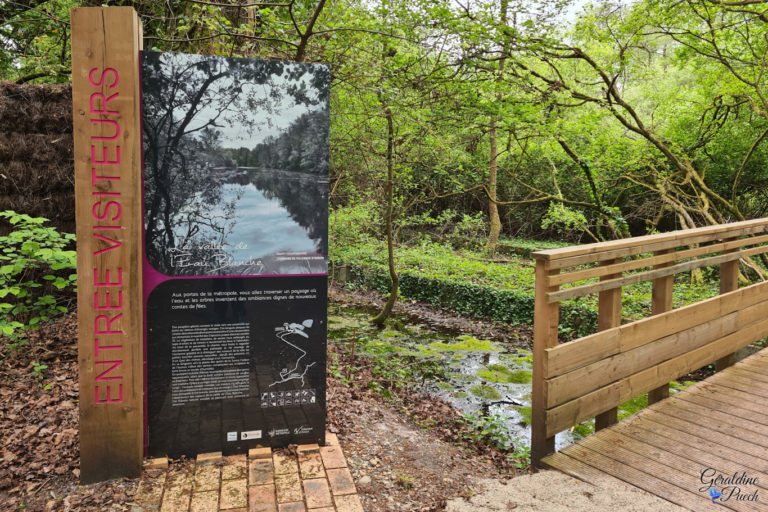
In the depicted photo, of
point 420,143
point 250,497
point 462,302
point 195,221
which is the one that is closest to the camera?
point 250,497

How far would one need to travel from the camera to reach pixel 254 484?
2625 mm

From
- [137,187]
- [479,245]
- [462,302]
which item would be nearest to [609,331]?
[137,187]

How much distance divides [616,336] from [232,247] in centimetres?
255

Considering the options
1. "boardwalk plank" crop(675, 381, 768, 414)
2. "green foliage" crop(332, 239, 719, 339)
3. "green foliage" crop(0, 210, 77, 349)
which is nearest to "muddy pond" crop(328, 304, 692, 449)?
"green foliage" crop(332, 239, 719, 339)

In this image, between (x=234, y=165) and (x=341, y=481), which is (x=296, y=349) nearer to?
(x=341, y=481)

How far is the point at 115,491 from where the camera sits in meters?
2.54

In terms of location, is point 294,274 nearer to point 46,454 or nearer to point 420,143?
point 46,454

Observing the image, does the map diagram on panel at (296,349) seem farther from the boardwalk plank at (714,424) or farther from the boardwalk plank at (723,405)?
the boardwalk plank at (723,405)

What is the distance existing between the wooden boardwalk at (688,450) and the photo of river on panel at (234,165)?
2.08 meters

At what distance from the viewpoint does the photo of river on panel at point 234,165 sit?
270 centimetres

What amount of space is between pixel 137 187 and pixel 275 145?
0.80m

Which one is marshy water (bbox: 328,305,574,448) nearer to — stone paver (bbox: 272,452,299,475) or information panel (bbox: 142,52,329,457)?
stone paver (bbox: 272,452,299,475)

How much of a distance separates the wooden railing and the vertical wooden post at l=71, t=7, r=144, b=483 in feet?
7.62

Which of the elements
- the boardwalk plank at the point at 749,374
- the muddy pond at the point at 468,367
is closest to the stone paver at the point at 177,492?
the muddy pond at the point at 468,367
